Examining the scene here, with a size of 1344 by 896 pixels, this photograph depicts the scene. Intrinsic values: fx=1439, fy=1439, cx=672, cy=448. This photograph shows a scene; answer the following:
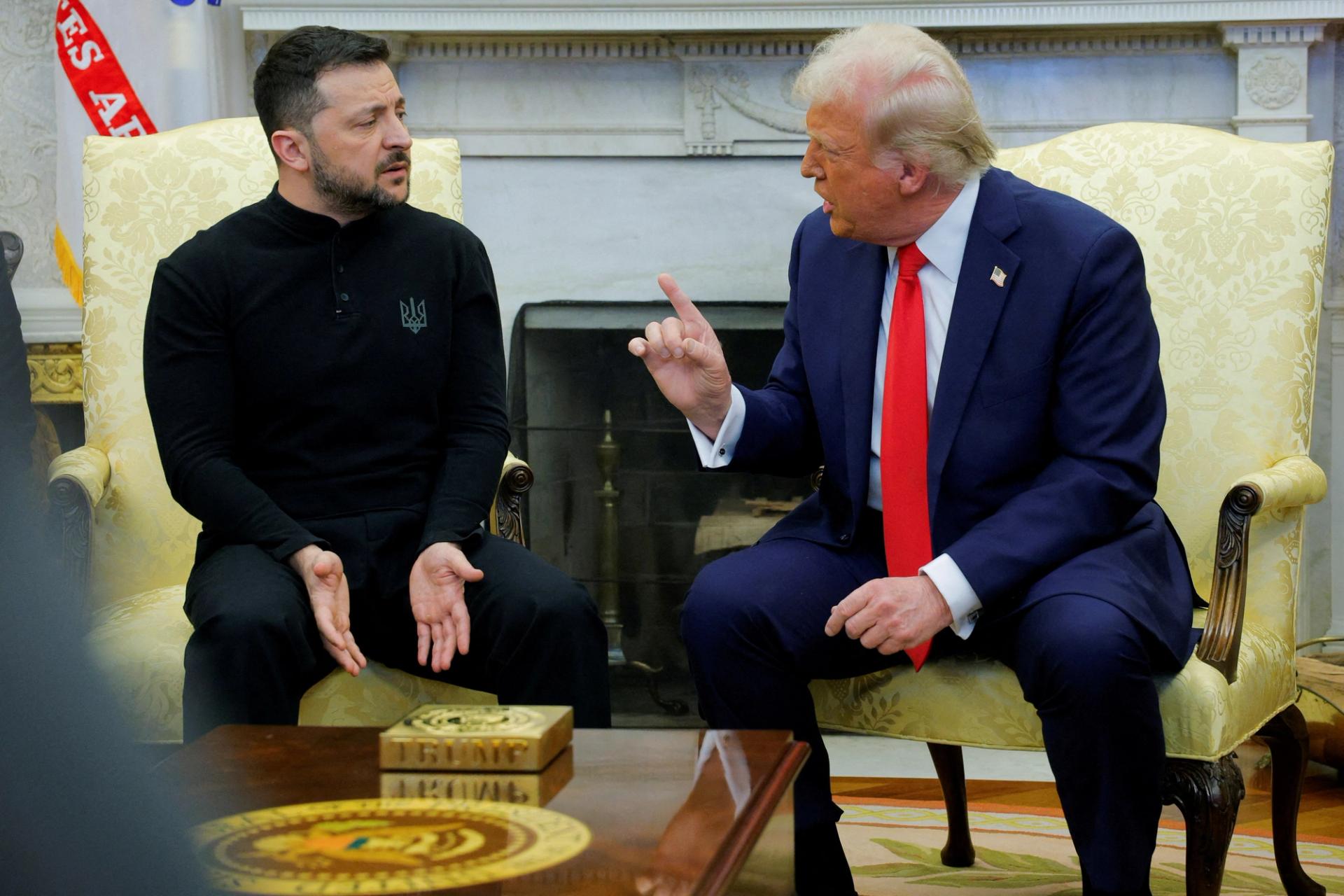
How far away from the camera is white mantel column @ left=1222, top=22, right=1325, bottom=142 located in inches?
125

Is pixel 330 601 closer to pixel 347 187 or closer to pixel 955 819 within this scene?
pixel 347 187

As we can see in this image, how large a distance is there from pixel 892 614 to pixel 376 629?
687 mm

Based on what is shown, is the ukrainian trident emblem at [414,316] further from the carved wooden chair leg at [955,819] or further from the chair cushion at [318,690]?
the carved wooden chair leg at [955,819]

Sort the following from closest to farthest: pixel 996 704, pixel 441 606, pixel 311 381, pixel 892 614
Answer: pixel 892 614, pixel 996 704, pixel 441 606, pixel 311 381

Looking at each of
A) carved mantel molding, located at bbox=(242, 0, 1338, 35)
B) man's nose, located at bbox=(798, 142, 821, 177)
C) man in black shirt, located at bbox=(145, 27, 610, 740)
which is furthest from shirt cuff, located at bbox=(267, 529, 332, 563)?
carved mantel molding, located at bbox=(242, 0, 1338, 35)

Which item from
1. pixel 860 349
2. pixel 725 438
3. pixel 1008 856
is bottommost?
pixel 1008 856

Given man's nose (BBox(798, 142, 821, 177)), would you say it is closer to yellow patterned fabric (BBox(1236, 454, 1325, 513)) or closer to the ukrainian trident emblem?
the ukrainian trident emblem

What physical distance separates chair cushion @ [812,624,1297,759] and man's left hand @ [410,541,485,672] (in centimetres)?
47

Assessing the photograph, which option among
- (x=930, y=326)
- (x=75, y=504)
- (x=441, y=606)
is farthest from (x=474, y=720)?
(x=75, y=504)

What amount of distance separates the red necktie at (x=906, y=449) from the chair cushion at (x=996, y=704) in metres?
0.06

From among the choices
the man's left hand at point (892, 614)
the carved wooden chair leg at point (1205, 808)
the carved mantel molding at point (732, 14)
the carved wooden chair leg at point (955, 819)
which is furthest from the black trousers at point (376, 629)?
the carved mantel molding at point (732, 14)

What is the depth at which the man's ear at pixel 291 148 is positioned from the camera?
80.8 inches

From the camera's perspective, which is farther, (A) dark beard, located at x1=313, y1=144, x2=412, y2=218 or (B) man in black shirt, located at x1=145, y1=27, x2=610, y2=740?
(A) dark beard, located at x1=313, y1=144, x2=412, y2=218

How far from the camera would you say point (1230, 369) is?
2082 millimetres
